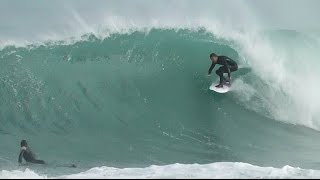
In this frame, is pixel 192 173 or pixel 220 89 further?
pixel 220 89

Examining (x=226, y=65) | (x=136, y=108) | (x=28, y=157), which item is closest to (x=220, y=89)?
(x=226, y=65)

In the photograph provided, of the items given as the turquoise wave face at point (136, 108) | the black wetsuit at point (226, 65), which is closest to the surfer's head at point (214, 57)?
the black wetsuit at point (226, 65)

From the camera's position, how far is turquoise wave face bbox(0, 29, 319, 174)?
1167 cm

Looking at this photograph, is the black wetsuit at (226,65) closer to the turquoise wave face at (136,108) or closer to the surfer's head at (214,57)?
the surfer's head at (214,57)

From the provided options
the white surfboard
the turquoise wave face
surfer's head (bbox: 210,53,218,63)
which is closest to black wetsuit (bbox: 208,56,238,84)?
surfer's head (bbox: 210,53,218,63)

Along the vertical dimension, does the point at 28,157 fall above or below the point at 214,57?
below

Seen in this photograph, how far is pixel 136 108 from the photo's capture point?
1430 centimetres

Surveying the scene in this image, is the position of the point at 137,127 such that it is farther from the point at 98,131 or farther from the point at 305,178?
the point at 305,178

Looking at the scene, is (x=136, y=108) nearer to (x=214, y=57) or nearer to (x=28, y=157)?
(x=214, y=57)

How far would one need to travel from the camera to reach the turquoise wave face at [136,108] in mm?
11672

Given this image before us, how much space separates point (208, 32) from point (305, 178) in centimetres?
1136

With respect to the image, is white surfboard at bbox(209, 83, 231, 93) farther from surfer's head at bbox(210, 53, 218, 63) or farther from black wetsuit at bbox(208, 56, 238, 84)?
surfer's head at bbox(210, 53, 218, 63)

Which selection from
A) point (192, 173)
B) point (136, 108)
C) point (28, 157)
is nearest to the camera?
point (192, 173)

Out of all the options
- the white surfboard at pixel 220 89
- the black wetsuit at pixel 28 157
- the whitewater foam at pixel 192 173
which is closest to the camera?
the whitewater foam at pixel 192 173
